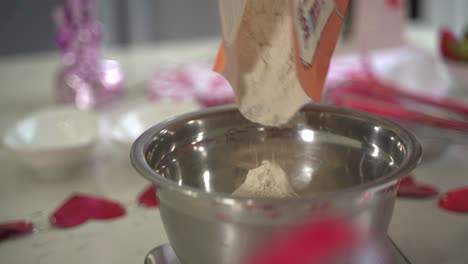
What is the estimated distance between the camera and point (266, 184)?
0.60 m

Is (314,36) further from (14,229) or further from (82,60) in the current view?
(82,60)

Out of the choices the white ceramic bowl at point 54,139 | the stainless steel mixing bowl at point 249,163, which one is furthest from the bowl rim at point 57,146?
the stainless steel mixing bowl at point 249,163

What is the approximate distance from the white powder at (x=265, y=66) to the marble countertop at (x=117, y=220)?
0.20 metres

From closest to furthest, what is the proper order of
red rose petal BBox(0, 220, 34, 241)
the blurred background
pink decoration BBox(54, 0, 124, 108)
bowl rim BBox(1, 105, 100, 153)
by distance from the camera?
red rose petal BBox(0, 220, 34, 241)
bowl rim BBox(1, 105, 100, 153)
pink decoration BBox(54, 0, 124, 108)
the blurred background

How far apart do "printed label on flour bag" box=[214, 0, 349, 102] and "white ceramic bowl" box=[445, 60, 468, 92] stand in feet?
1.94

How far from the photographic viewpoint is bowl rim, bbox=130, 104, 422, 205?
1.51ft

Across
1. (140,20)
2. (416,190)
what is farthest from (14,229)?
(140,20)

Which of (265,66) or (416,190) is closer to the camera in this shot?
(265,66)

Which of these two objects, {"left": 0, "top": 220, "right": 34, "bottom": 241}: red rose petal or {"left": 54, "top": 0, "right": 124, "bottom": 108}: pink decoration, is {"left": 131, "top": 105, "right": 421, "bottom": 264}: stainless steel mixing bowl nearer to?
{"left": 0, "top": 220, "right": 34, "bottom": 241}: red rose petal

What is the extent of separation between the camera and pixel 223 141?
26.5 inches

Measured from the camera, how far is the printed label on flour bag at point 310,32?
553 millimetres

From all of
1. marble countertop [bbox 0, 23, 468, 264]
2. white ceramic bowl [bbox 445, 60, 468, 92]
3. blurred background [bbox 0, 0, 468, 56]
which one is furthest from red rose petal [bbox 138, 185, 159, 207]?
blurred background [bbox 0, 0, 468, 56]

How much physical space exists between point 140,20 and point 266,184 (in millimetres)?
1331

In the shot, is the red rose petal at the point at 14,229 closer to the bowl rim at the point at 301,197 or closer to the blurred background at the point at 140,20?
the bowl rim at the point at 301,197
